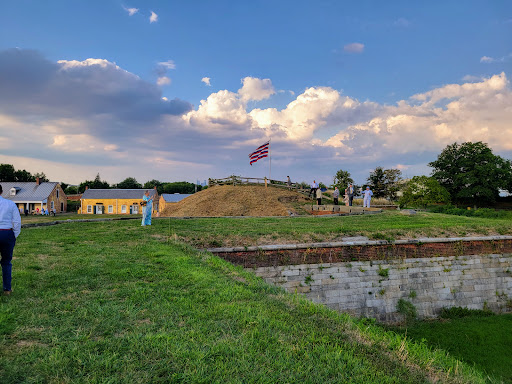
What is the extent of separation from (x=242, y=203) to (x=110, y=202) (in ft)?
161

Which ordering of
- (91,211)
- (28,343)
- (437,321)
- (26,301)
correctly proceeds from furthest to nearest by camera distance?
(91,211)
(437,321)
(26,301)
(28,343)

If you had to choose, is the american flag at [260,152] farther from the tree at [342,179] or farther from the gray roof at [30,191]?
the gray roof at [30,191]

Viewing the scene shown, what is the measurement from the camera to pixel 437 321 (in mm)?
10992

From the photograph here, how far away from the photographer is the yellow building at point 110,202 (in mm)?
63750

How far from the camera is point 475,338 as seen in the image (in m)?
9.74

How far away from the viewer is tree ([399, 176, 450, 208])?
32844 millimetres

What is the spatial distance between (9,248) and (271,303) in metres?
4.15

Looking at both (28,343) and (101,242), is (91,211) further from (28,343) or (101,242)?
(28,343)

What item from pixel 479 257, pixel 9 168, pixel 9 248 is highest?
pixel 9 168

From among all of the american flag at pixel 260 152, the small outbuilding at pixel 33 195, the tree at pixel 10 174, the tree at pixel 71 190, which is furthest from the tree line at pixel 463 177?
the tree at pixel 71 190

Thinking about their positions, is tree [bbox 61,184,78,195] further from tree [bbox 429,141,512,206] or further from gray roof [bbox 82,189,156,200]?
tree [bbox 429,141,512,206]

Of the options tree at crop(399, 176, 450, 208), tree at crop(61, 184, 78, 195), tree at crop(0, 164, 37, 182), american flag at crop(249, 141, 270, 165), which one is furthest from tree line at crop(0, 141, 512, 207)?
tree at crop(61, 184, 78, 195)

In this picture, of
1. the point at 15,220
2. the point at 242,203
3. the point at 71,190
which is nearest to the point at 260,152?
the point at 242,203

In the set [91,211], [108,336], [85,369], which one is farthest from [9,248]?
[91,211]
